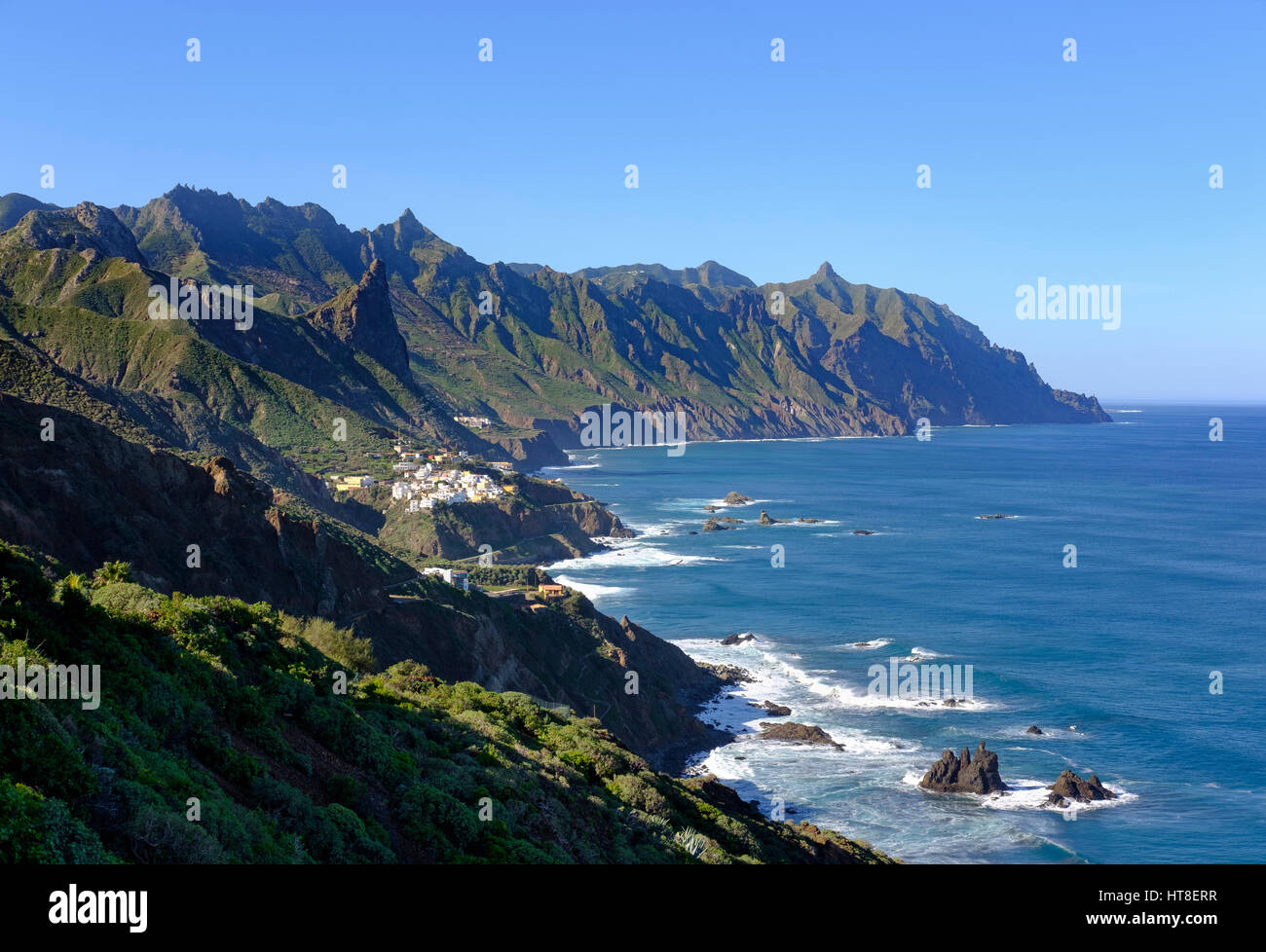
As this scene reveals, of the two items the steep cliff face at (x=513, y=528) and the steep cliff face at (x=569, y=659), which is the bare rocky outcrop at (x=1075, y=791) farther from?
the steep cliff face at (x=513, y=528)

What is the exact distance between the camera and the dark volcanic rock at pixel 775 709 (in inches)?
2372

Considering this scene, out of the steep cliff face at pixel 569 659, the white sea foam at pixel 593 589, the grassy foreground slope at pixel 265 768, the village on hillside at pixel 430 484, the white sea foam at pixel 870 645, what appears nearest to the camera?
the grassy foreground slope at pixel 265 768

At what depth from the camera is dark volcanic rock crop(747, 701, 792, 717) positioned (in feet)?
198

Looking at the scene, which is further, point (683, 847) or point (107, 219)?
point (107, 219)

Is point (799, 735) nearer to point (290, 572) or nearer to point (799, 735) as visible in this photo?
point (799, 735)

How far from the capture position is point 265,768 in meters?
16.7

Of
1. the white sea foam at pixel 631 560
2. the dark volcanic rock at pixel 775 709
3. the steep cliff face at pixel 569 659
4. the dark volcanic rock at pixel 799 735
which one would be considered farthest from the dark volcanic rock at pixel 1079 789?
the white sea foam at pixel 631 560

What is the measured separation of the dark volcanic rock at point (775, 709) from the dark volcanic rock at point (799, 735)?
2.55 metres

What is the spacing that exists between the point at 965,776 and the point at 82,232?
185198 mm

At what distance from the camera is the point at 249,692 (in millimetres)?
19234
